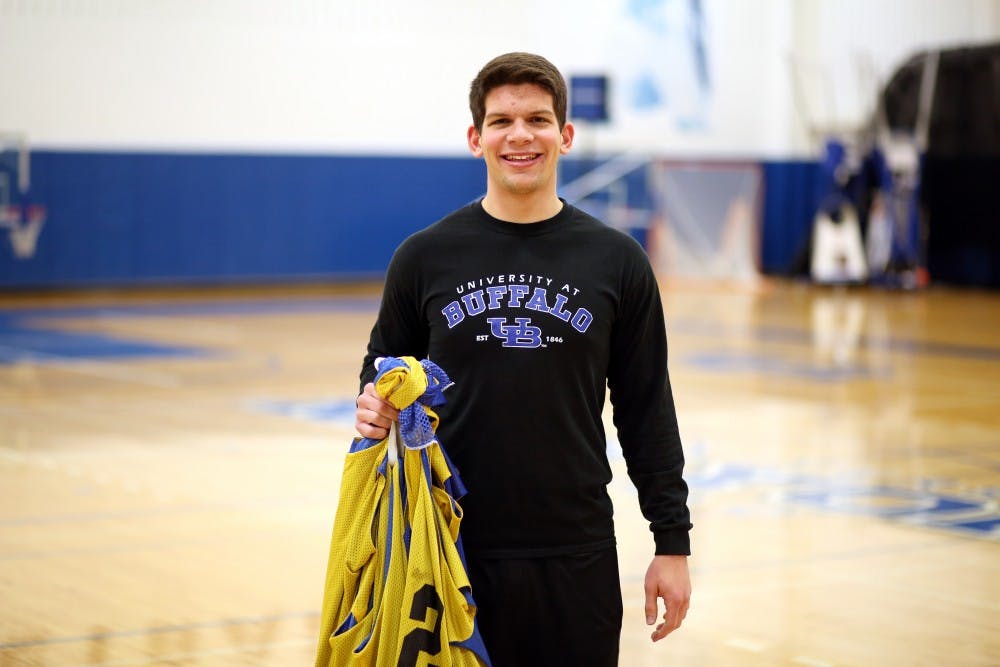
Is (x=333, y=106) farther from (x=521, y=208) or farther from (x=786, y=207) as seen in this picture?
(x=521, y=208)

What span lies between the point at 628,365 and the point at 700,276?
19085mm

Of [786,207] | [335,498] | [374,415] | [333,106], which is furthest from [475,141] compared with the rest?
[786,207]

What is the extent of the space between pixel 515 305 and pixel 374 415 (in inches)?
12.7

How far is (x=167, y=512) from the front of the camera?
6574mm

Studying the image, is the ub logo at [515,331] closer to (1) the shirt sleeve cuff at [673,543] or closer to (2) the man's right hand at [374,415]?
(2) the man's right hand at [374,415]

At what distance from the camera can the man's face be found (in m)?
2.84

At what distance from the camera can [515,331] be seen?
2844 millimetres

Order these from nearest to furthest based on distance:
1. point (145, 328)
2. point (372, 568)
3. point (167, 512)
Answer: point (372, 568)
point (167, 512)
point (145, 328)

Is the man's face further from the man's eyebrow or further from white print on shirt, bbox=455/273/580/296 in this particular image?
white print on shirt, bbox=455/273/580/296

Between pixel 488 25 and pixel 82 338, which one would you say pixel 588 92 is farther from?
pixel 82 338

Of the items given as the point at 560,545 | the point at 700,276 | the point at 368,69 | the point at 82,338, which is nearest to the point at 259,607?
the point at 560,545

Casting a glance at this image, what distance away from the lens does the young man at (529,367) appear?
2852 millimetres

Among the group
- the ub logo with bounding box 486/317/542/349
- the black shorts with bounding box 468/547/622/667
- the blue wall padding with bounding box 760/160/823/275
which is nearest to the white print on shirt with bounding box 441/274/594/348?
the ub logo with bounding box 486/317/542/349

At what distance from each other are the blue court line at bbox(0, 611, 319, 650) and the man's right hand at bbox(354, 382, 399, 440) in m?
2.16
